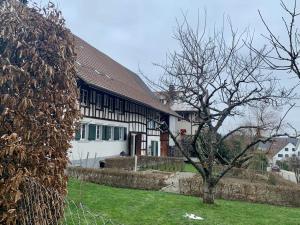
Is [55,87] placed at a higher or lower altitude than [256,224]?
higher

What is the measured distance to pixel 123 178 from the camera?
47.7ft

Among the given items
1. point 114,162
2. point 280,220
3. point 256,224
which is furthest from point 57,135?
point 114,162

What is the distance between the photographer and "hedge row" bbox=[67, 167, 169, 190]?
14422mm

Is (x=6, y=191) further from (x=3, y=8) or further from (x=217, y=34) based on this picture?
(x=217, y=34)

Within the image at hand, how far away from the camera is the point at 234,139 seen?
103 feet

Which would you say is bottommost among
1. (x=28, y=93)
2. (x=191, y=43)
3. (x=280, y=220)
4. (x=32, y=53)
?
(x=280, y=220)

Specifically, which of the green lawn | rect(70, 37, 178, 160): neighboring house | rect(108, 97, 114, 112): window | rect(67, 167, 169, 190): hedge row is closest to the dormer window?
rect(70, 37, 178, 160): neighboring house

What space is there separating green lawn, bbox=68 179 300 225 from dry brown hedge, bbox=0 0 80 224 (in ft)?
12.0

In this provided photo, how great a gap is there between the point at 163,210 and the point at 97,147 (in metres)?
14.2

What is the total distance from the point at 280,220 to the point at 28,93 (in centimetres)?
779

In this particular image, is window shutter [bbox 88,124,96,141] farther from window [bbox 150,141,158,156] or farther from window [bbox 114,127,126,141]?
window [bbox 150,141,158,156]

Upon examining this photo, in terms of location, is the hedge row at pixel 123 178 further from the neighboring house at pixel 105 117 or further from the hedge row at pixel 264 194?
the hedge row at pixel 264 194

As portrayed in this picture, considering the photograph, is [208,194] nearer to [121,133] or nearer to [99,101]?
[99,101]

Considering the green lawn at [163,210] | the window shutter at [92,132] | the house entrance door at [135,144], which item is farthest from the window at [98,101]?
the green lawn at [163,210]
